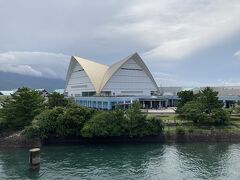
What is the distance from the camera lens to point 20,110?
41062mm

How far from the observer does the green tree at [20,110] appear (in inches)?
1588

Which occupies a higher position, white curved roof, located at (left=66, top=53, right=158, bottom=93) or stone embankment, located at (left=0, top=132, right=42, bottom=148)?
white curved roof, located at (left=66, top=53, right=158, bottom=93)

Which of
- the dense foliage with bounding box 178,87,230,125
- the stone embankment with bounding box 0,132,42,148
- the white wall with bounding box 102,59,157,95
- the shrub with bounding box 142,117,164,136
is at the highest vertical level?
the white wall with bounding box 102,59,157,95

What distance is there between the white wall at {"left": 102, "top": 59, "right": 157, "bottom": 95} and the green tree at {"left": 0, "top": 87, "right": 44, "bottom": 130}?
28.6 metres

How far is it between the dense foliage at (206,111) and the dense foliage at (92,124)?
19.8 ft

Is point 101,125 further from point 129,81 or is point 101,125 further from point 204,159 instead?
point 129,81

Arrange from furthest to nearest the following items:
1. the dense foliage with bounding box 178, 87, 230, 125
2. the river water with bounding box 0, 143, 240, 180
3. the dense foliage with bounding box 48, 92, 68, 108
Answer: the dense foliage with bounding box 48, 92, 68, 108, the dense foliage with bounding box 178, 87, 230, 125, the river water with bounding box 0, 143, 240, 180

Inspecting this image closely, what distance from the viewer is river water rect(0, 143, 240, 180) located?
24484mm

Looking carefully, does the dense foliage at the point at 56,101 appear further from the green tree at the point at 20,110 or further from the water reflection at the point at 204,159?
the water reflection at the point at 204,159

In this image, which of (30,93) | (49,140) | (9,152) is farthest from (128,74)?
(9,152)

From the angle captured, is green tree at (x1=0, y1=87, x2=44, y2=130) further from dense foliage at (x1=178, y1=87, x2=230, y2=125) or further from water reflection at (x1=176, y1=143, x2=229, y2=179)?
dense foliage at (x1=178, y1=87, x2=230, y2=125)

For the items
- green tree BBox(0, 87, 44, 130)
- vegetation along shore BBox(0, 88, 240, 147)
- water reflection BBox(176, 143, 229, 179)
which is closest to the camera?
water reflection BBox(176, 143, 229, 179)

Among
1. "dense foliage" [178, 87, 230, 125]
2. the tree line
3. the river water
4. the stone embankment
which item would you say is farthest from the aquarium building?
the river water

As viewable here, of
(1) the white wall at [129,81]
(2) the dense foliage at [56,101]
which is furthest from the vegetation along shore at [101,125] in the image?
(1) the white wall at [129,81]
